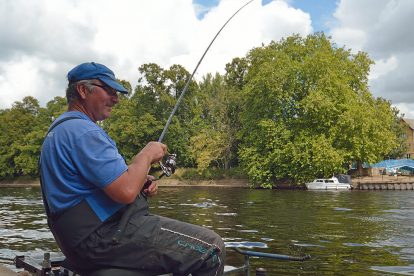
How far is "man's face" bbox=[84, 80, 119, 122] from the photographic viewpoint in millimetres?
3840

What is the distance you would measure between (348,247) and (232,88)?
68.0m

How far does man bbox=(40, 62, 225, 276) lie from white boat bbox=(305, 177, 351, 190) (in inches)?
2330

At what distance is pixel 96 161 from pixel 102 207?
360mm

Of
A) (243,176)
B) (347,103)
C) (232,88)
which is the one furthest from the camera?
(232,88)

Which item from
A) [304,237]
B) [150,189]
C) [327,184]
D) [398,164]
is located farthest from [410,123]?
[150,189]

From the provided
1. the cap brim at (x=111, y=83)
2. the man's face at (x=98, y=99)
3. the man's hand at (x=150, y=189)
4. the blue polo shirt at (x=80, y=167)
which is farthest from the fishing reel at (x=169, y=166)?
the blue polo shirt at (x=80, y=167)

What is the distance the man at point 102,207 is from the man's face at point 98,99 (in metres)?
A: 0.01

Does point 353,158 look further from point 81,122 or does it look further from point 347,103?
point 81,122

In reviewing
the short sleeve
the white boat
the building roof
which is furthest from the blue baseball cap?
the building roof

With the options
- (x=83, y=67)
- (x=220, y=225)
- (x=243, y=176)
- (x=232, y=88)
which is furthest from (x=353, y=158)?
(x=83, y=67)

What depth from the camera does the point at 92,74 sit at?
3799 millimetres

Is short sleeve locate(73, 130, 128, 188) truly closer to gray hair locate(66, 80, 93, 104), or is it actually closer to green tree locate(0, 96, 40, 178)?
gray hair locate(66, 80, 93, 104)

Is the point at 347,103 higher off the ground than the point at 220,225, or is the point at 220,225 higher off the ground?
the point at 347,103

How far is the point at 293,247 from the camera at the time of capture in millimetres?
15641
